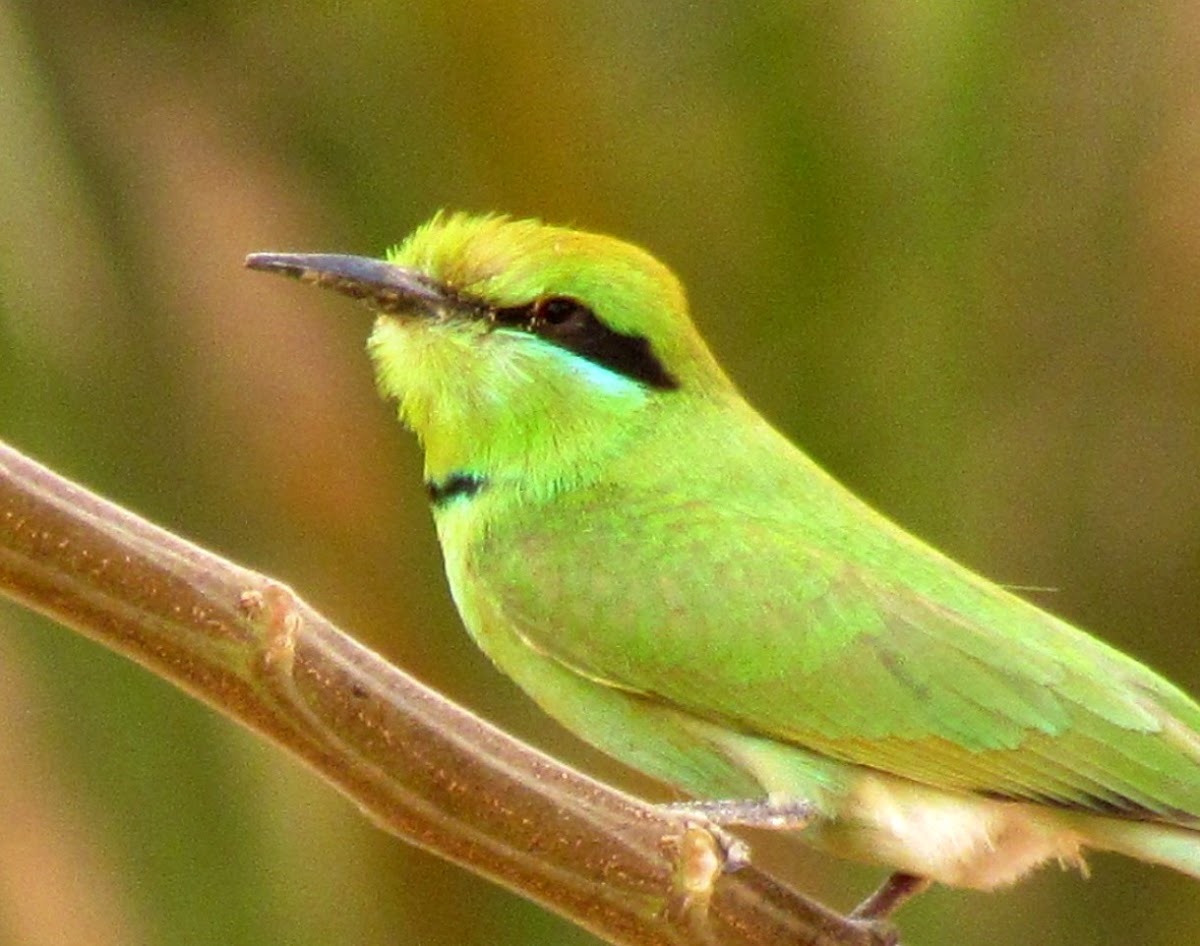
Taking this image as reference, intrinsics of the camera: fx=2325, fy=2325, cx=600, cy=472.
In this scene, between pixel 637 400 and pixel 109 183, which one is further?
pixel 109 183

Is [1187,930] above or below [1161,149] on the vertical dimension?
below

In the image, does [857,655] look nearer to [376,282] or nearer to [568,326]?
[568,326]

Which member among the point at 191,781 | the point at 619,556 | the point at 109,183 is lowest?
the point at 191,781

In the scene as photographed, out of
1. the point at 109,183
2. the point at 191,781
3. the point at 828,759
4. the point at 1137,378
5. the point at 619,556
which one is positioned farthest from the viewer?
the point at 1137,378

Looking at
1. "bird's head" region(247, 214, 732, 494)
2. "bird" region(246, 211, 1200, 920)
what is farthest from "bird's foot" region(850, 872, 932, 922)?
"bird's head" region(247, 214, 732, 494)

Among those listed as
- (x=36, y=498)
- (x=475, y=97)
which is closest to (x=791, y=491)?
(x=475, y=97)

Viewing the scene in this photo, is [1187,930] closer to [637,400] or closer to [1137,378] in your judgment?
[1137,378]

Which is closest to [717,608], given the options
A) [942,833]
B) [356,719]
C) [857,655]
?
[857,655]

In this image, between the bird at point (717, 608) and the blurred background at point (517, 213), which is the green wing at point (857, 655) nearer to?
the bird at point (717, 608)
